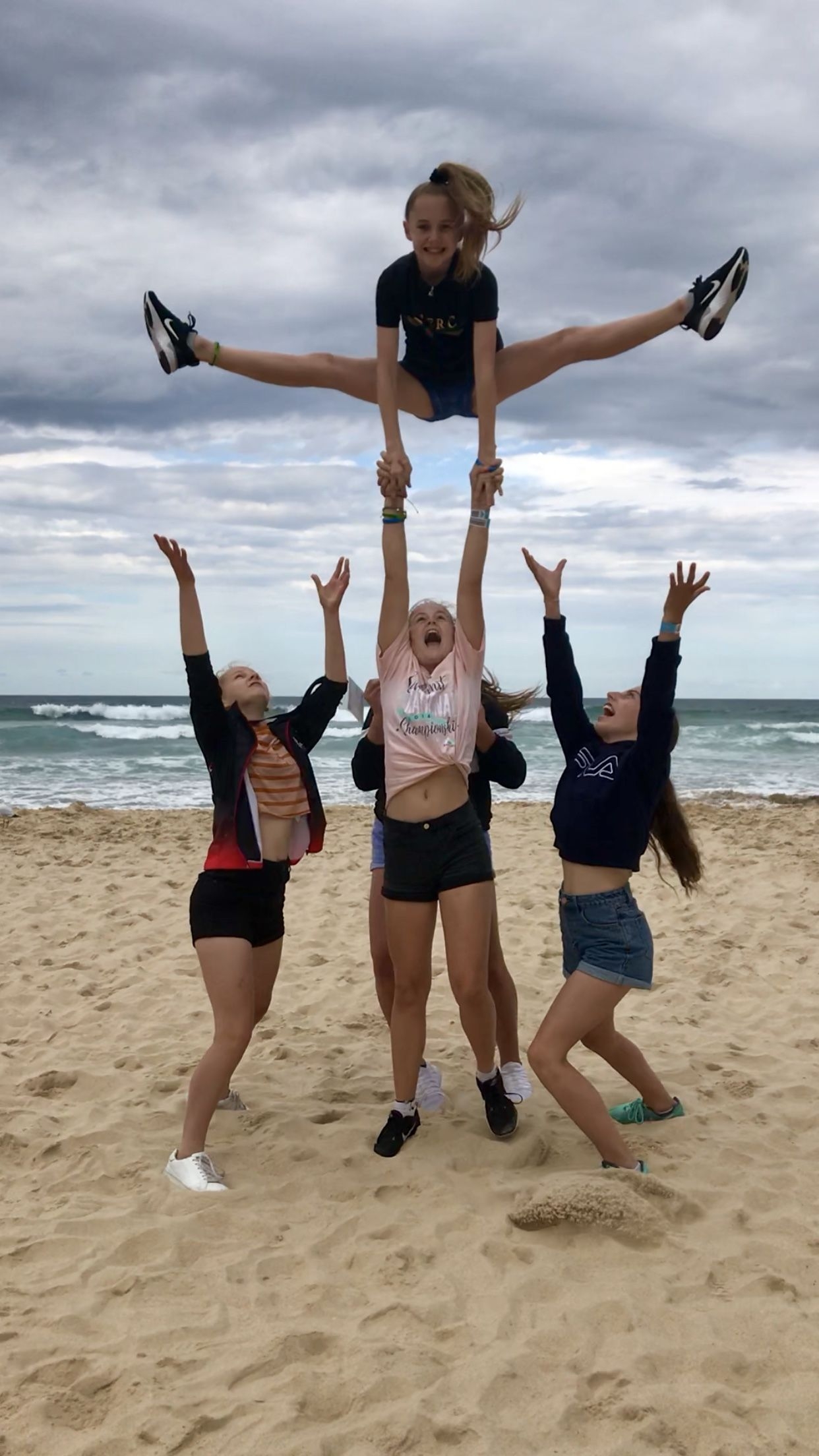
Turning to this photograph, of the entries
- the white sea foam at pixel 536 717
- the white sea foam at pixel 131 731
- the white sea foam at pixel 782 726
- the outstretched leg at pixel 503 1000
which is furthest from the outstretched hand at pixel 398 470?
the white sea foam at pixel 782 726

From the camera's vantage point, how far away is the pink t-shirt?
406cm

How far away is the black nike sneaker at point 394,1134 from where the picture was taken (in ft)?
13.8

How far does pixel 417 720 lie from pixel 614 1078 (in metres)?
2.31

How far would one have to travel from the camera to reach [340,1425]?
2666 mm

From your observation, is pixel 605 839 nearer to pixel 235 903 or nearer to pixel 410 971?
Answer: pixel 410 971

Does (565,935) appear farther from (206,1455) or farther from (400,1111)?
(206,1455)

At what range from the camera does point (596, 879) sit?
3.97 metres

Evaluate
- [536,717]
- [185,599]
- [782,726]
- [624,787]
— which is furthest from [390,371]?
[782,726]

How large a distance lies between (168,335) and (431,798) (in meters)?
2.12

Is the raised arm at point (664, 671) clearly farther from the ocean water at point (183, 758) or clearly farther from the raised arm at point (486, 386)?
the ocean water at point (183, 758)

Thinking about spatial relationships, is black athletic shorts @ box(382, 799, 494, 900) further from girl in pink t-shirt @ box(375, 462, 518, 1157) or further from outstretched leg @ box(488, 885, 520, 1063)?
outstretched leg @ box(488, 885, 520, 1063)

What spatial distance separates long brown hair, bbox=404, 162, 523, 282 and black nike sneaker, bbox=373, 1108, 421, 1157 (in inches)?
128

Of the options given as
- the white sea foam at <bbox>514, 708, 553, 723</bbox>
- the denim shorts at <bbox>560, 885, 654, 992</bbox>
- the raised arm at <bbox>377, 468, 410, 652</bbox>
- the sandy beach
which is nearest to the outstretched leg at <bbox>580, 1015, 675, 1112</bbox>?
the sandy beach

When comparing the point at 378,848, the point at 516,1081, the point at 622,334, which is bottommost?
the point at 516,1081
